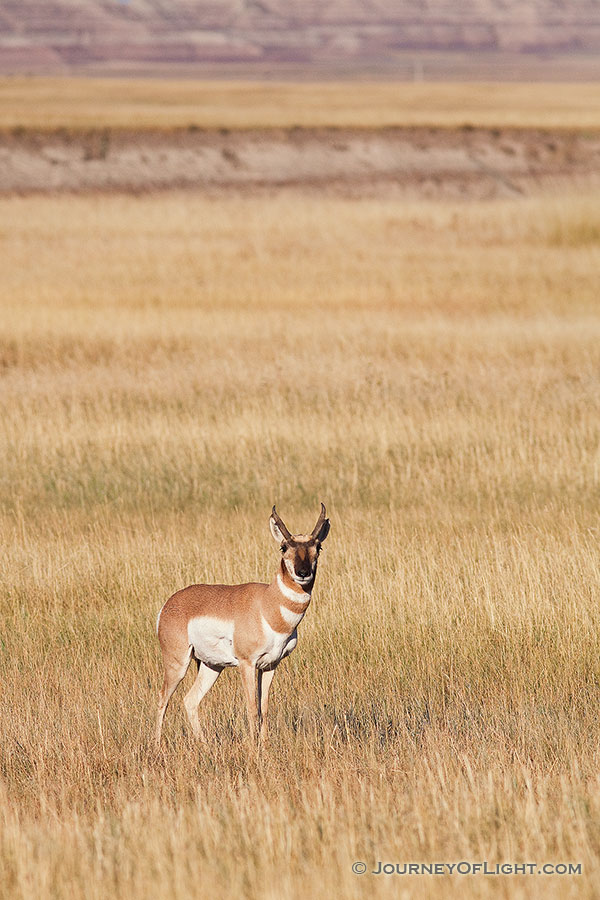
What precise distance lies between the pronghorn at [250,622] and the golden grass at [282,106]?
223 ft

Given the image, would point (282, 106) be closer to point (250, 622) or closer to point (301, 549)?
point (250, 622)

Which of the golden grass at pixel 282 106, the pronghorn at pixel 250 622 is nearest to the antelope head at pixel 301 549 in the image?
the pronghorn at pixel 250 622

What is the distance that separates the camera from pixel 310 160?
229 feet

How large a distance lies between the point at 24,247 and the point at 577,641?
3238 centimetres

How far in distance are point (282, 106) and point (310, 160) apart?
38346 mm

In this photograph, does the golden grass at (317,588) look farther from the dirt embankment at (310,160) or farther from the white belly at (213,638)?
the dirt embankment at (310,160)

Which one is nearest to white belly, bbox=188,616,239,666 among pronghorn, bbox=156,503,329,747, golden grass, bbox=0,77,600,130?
pronghorn, bbox=156,503,329,747

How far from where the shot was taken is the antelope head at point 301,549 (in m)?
5.41

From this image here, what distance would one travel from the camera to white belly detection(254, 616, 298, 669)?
5.75 m

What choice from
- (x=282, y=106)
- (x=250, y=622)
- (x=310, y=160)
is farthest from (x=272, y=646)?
(x=282, y=106)

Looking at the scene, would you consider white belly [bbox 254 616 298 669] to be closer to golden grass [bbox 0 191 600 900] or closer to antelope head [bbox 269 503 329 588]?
antelope head [bbox 269 503 329 588]

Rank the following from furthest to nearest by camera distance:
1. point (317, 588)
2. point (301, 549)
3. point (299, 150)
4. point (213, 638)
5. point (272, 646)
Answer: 1. point (299, 150)
2. point (317, 588)
3. point (213, 638)
4. point (272, 646)
5. point (301, 549)

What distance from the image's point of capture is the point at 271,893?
196 inches

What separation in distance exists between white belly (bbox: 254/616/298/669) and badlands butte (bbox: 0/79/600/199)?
5452 centimetres
